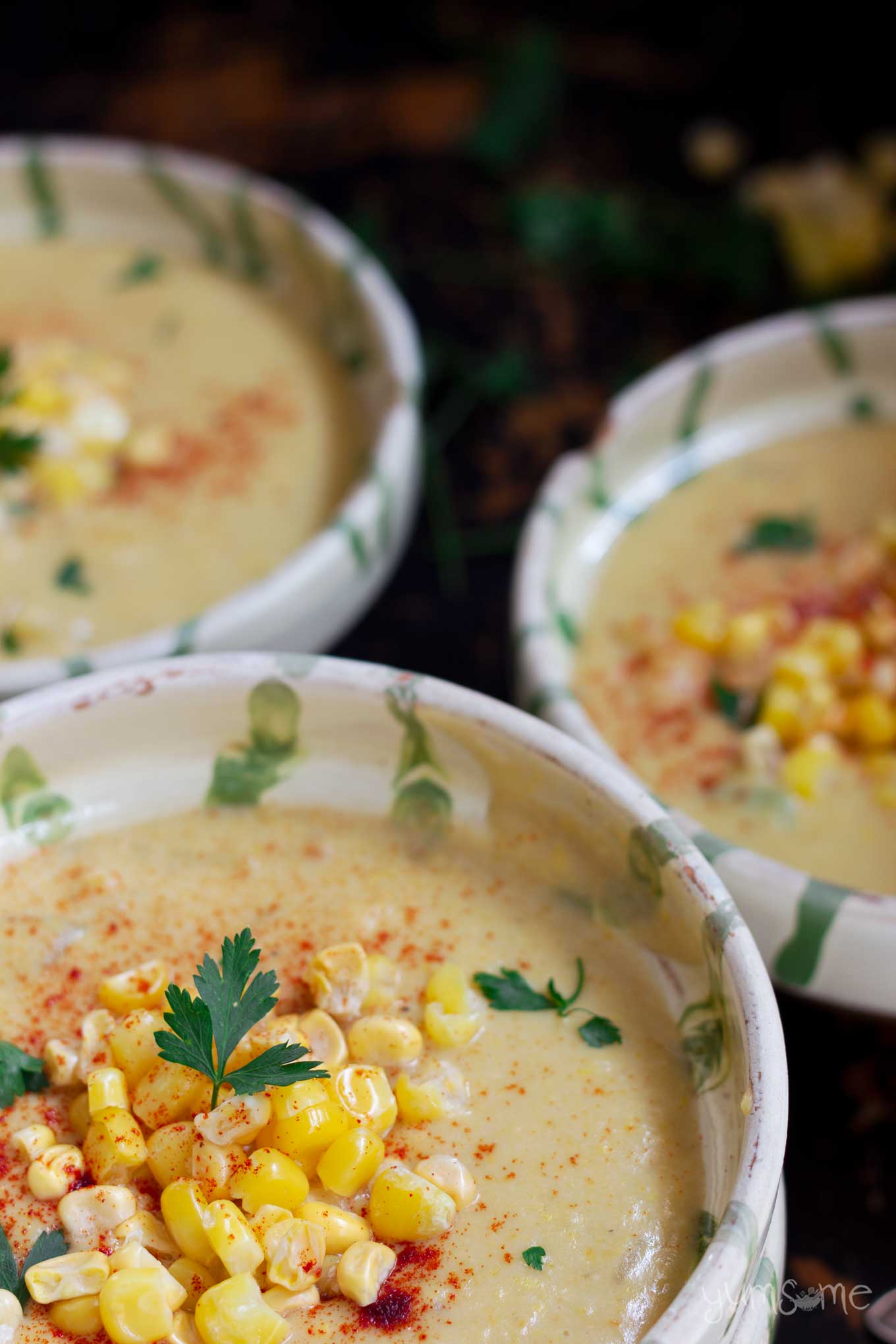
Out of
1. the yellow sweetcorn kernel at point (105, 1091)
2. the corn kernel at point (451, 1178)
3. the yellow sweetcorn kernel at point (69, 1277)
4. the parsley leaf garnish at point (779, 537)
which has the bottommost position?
the yellow sweetcorn kernel at point (69, 1277)

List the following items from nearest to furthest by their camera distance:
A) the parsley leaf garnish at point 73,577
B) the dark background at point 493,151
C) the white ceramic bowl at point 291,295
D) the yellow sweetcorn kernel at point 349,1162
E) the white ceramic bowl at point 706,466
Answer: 1. the yellow sweetcorn kernel at point 349,1162
2. the white ceramic bowl at point 706,466
3. the white ceramic bowl at point 291,295
4. the parsley leaf garnish at point 73,577
5. the dark background at point 493,151

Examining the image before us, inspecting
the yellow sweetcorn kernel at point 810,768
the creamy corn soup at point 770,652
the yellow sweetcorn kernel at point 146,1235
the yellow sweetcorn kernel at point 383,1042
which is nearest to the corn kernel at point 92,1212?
the yellow sweetcorn kernel at point 146,1235

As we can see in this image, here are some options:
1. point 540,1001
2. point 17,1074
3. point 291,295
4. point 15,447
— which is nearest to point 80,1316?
point 17,1074

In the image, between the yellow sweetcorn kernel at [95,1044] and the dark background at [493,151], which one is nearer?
the yellow sweetcorn kernel at [95,1044]

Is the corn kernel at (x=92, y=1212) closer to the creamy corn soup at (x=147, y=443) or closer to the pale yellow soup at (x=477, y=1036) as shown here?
the pale yellow soup at (x=477, y=1036)

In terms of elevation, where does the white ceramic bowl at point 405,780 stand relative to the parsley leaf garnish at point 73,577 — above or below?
above

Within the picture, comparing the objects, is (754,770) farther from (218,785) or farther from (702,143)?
(702,143)

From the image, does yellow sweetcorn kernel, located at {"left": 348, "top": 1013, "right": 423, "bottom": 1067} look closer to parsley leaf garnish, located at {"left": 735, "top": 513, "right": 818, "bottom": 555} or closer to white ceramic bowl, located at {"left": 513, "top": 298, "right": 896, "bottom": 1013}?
white ceramic bowl, located at {"left": 513, "top": 298, "right": 896, "bottom": 1013}

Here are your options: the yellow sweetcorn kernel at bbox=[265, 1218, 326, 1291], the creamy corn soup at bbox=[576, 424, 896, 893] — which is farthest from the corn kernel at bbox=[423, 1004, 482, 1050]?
the creamy corn soup at bbox=[576, 424, 896, 893]
